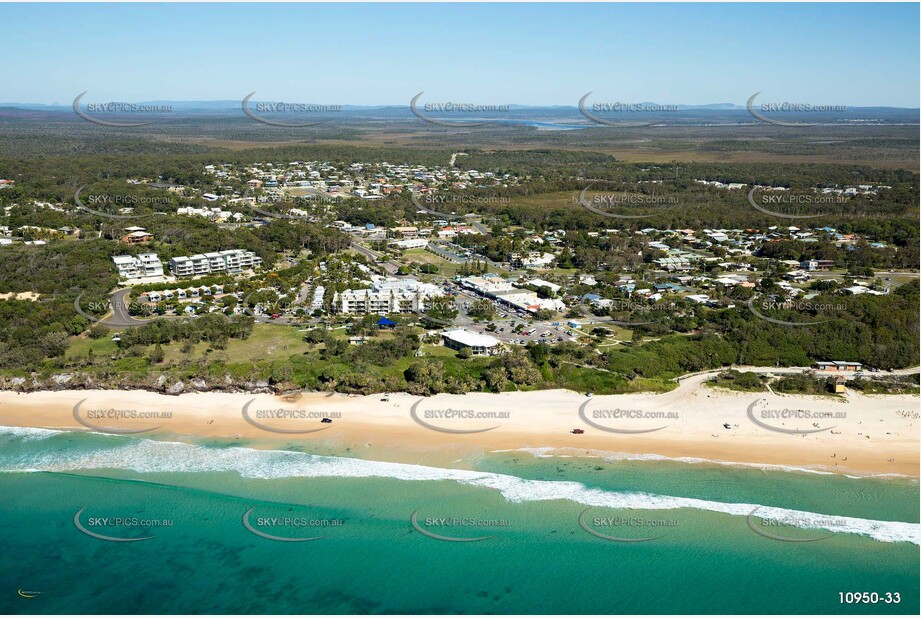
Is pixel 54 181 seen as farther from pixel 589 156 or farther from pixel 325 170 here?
pixel 589 156
